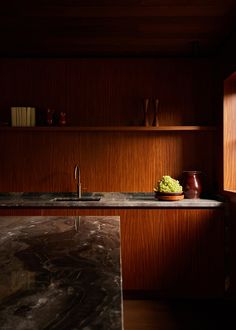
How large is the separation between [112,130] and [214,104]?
1099 millimetres

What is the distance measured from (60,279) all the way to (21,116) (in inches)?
115

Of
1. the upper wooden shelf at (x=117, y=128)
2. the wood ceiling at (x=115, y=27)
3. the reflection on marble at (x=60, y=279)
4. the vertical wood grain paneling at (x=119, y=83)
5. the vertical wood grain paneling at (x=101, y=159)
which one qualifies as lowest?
the reflection on marble at (x=60, y=279)

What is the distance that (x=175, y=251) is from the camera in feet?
10.3

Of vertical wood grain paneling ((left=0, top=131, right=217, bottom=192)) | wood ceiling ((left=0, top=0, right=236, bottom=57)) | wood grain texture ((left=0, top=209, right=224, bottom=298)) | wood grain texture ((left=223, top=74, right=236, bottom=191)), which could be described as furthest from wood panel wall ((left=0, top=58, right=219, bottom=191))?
wood grain texture ((left=0, top=209, right=224, bottom=298))

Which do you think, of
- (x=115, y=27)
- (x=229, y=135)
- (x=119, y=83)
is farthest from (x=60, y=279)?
(x=119, y=83)

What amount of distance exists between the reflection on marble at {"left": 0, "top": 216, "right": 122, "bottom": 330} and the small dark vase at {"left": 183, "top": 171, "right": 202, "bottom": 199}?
6.64 feet

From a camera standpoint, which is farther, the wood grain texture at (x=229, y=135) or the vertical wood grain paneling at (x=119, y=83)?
the vertical wood grain paneling at (x=119, y=83)

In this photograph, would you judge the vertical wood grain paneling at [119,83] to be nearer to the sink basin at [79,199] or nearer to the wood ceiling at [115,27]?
the wood ceiling at [115,27]

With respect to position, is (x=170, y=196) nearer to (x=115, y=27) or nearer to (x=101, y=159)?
(x=101, y=159)

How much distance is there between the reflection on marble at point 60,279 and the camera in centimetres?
63

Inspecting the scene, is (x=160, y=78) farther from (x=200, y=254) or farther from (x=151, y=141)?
(x=200, y=254)

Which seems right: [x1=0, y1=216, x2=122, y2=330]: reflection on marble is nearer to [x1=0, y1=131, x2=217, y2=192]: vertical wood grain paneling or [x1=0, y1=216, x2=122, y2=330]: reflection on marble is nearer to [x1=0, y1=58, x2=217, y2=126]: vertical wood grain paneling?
[x1=0, y1=131, x2=217, y2=192]: vertical wood grain paneling

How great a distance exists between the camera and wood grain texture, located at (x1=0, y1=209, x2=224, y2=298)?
3141 millimetres

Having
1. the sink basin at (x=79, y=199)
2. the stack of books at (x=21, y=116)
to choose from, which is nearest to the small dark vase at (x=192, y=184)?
the sink basin at (x=79, y=199)
